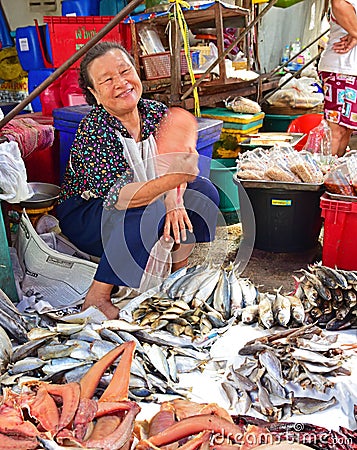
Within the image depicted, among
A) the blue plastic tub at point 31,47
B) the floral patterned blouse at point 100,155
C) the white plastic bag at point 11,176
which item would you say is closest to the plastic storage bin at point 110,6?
the blue plastic tub at point 31,47

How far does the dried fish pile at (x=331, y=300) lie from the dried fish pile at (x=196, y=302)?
254mm

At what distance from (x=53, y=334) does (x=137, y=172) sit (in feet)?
3.83

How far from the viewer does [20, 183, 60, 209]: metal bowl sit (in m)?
3.24

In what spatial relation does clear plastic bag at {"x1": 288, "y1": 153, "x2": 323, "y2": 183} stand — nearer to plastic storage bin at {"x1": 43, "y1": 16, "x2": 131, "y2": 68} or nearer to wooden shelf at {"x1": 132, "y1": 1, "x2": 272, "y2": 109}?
wooden shelf at {"x1": 132, "y1": 1, "x2": 272, "y2": 109}

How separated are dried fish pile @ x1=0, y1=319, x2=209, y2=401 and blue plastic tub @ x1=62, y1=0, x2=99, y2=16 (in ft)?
16.7

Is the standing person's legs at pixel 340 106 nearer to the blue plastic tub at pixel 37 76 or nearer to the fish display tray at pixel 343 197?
the fish display tray at pixel 343 197

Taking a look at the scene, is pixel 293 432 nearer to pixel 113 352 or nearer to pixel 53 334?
pixel 113 352

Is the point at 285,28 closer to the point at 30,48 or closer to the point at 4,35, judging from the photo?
the point at 4,35

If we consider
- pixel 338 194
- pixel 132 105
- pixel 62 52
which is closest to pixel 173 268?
pixel 132 105

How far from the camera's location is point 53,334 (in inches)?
79.0

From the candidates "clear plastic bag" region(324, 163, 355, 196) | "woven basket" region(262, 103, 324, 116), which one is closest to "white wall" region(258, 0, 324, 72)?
"woven basket" region(262, 103, 324, 116)

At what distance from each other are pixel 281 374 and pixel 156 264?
48.3 inches

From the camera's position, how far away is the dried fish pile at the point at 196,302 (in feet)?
7.55

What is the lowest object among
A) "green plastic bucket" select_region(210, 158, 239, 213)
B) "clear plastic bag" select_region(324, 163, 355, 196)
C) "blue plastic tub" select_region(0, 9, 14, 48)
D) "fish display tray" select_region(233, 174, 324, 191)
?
"green plastic bucket" select_region(210, 158, 239, 213)
